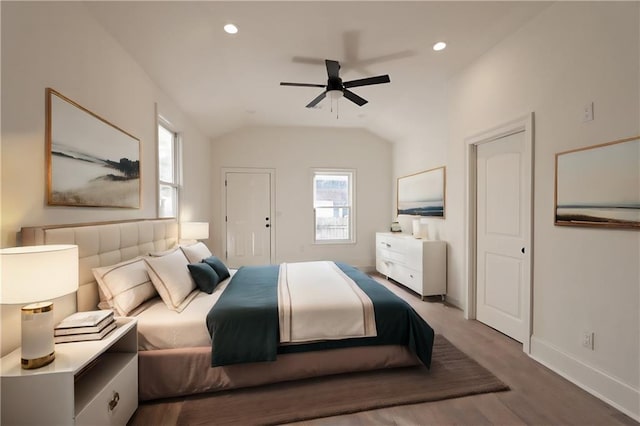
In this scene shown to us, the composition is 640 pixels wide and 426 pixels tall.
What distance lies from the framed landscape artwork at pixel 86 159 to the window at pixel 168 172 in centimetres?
89

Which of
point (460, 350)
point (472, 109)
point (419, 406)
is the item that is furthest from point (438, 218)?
point (419, 406)

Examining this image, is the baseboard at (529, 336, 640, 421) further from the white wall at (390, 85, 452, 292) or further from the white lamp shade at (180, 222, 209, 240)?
the white lamp shade at (180, 222, 209, 240)

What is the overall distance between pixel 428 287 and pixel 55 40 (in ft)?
13.9

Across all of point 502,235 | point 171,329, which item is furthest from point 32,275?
point 502,235

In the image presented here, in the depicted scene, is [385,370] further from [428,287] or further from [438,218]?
[438,218]

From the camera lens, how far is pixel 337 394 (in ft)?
6.23

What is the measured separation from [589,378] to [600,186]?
1.32 metres

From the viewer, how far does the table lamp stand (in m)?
1.11

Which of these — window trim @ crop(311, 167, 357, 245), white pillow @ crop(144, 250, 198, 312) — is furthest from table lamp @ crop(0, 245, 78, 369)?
window trim @ crop(311, 167, 357, 245)

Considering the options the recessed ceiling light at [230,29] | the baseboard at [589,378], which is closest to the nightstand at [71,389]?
the recessed ceiling light at [230,29]

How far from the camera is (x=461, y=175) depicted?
3357 mm

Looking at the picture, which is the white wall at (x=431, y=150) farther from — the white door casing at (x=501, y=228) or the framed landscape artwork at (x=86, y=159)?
the framed landscape artwork at (x=86, y=159)

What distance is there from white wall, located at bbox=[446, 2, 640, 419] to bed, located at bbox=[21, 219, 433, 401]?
1.06 m

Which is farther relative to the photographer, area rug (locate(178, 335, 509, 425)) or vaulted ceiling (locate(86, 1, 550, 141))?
vaulted ceiling (locate(86, 1, 550, 141))
